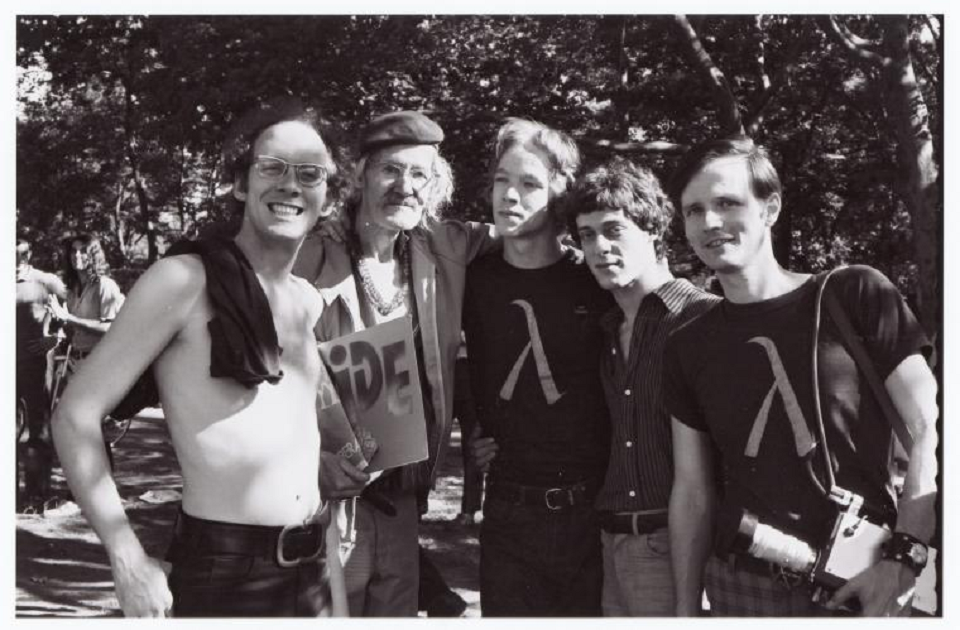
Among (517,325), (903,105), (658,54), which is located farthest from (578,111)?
(517,325)

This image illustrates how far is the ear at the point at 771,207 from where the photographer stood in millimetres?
2871

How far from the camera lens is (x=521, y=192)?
346cm

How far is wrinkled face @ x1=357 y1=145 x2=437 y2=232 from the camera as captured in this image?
11.0 feet

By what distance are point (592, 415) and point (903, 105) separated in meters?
4.74

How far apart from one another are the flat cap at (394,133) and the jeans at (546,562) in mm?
1234

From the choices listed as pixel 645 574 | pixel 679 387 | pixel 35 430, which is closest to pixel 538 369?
pixel 679 387

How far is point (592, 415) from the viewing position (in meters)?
3.31

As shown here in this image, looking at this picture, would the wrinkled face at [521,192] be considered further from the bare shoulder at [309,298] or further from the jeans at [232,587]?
the jeans at [232,587]

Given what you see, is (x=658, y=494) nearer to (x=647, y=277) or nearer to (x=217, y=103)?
(x=647, y=277)

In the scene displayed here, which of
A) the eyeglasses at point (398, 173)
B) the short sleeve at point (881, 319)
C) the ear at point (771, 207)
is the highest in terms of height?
the eyeglasses at point (398, 173)

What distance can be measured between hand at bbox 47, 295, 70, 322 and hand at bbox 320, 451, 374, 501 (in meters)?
5.13

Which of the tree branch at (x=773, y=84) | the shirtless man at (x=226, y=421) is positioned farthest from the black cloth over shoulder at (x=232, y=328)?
the tree branch at (x=773, y=84)

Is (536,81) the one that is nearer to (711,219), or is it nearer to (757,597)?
(711,219)

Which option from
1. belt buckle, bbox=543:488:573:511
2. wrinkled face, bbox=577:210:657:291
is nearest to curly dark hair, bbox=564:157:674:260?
wrinkled face, bbox=577:210:657:291
